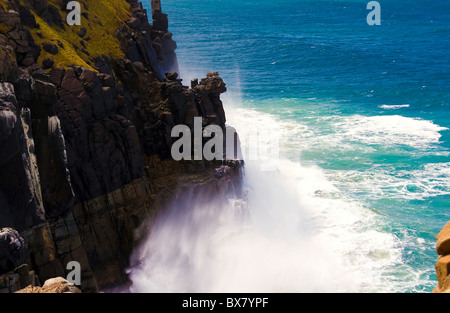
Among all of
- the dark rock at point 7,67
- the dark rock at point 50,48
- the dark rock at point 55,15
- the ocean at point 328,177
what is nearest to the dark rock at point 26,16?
the dark rock at point 50,48

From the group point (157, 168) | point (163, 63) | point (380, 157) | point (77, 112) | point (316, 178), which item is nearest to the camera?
point (77, 112)

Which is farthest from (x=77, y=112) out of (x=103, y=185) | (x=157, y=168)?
(x=157, y=168)

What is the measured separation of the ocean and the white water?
4.6 inches

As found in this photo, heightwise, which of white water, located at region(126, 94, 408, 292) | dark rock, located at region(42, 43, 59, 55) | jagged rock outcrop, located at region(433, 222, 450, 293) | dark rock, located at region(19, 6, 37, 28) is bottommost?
white water, located at region(126, 94, 408, 292)

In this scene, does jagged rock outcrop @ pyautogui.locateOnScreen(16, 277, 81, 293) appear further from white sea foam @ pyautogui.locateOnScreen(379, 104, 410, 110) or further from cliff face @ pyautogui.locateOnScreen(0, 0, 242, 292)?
white sea foam @ pyautogui.locateOnScreen(379, 104, 410, 110)

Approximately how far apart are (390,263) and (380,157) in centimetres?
2757

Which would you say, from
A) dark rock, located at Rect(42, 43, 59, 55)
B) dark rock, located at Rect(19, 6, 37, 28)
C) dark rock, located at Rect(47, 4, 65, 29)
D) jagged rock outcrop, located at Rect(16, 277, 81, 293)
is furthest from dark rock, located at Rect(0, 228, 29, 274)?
dark rock, located at Rect(47, 4, 65, 29)

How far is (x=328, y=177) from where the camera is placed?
6938cm

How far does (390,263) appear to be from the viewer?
49656mm

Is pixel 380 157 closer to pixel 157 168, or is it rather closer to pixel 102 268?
pixel 157 168

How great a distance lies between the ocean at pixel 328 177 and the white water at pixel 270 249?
12cm

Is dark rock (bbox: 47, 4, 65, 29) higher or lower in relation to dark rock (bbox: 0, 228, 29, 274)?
higher

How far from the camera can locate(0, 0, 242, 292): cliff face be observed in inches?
1483

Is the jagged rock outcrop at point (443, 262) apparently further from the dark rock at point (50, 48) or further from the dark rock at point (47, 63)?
the dark rock at point (50, 48)
